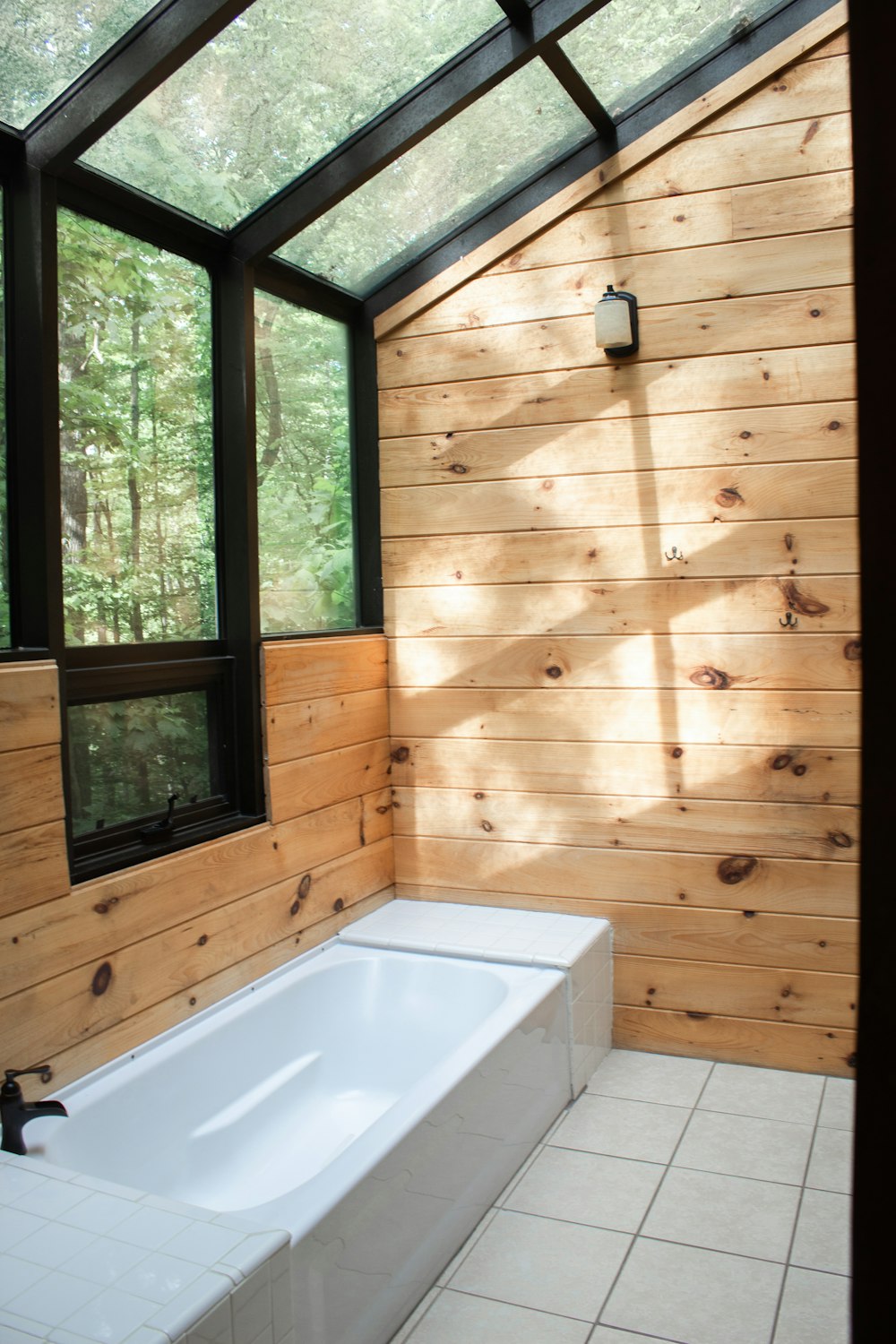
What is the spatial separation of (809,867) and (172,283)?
7.63ft

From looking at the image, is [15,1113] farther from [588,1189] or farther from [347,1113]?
[588,1189]

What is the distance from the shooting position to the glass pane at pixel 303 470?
3020 mm

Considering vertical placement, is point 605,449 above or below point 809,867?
above

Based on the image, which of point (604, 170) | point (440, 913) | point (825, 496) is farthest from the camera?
point (440, 913)

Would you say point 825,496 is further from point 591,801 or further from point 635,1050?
point 635,1050

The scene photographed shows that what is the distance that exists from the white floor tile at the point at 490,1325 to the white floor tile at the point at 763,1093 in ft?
3.17

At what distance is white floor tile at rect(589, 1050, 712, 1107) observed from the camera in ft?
9.66

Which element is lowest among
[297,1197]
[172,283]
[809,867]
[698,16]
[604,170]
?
[297,1197]

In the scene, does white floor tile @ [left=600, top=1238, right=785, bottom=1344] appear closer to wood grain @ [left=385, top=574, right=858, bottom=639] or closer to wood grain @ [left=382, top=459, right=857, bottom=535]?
wood grain @ [left=385, top=574, right=858, bottom=639]

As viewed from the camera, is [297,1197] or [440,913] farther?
[440,913]

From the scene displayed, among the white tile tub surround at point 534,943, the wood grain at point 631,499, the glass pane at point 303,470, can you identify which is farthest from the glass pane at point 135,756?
the wood grain at point 631,499

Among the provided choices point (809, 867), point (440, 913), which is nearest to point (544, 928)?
point (440, 913)

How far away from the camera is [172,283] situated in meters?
2.67

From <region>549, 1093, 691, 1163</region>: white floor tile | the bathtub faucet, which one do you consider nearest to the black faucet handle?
the bathtub faucet
